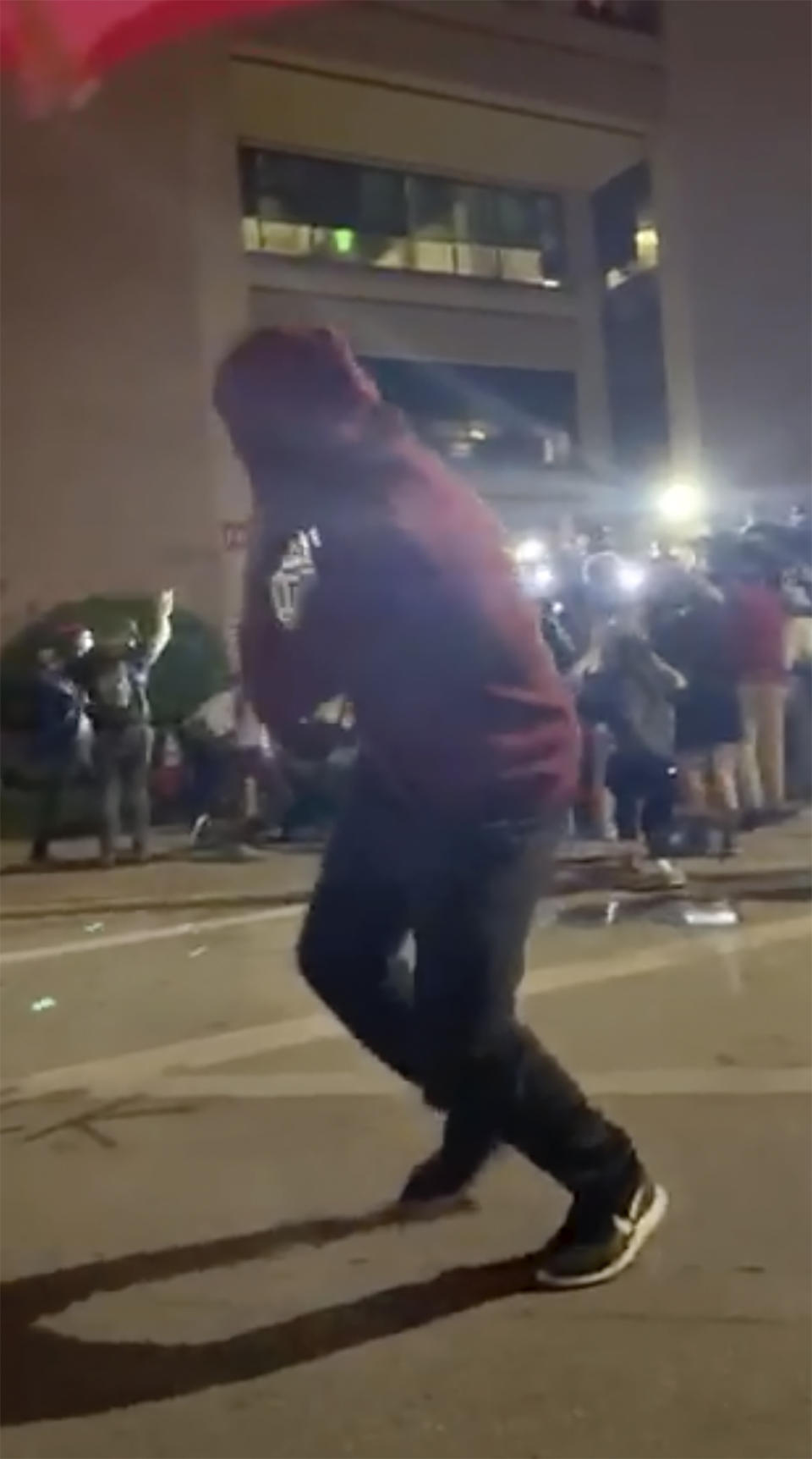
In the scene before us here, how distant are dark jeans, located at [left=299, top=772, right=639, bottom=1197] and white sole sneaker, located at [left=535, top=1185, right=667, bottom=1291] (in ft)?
0.07

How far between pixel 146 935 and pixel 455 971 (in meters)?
0.21

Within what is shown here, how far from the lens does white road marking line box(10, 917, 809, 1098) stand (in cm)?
99

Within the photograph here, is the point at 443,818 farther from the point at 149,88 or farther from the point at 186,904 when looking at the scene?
the point at 149,88

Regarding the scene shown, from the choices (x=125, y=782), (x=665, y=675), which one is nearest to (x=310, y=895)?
(x=125, y=782)

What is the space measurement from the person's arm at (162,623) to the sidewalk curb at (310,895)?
0.52ft

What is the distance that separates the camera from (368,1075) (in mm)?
1003

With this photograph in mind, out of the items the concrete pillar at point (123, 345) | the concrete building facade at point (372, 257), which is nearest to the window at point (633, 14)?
the concrete building facade at point (372, 257)

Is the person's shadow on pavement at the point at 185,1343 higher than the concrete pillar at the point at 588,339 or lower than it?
lower

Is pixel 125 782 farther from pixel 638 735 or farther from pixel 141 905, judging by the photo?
pixel 638 735

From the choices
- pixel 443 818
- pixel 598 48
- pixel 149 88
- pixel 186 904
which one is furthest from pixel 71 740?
pixel 598 48

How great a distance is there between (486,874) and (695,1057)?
0.21 metres

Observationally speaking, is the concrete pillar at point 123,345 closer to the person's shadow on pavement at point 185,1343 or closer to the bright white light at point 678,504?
Answer: the bright white light at point 678,504

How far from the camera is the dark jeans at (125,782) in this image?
1004 mm

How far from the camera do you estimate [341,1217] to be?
1.00m
